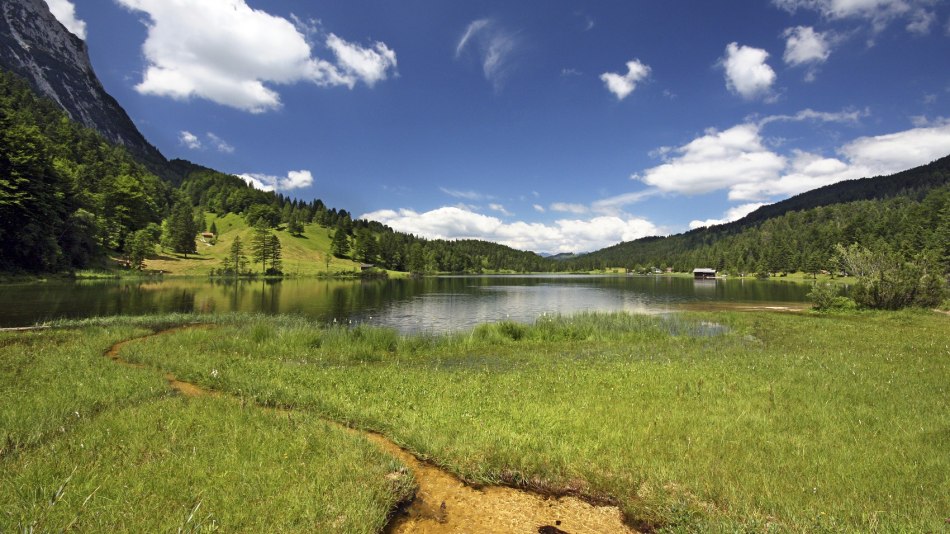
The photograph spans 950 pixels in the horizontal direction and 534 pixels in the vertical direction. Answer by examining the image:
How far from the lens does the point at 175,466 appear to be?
296 inches

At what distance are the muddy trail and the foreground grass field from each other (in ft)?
0.96

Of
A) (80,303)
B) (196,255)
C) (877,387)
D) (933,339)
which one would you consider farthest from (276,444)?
(196,255)

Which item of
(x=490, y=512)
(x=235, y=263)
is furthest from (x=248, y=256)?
(x=490, y=512)

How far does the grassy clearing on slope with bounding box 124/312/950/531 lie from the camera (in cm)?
720

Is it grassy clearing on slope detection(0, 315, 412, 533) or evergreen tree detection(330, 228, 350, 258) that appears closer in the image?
grassy clearing on slope detection(0, 315, 412, 533)

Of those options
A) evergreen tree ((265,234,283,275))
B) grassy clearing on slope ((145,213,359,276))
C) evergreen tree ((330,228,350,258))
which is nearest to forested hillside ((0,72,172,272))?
grassy clearing on slope ((145,213,359,276))

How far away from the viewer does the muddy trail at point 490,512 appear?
6844 mm

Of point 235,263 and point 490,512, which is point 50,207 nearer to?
point 235,263

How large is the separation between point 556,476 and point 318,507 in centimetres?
446

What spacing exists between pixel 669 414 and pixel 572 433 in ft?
11.0

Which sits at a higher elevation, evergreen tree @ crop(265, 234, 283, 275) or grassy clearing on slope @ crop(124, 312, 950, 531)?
evergreen tree @ crop(265, 234, 283, 275)

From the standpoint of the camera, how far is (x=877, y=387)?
13719mm

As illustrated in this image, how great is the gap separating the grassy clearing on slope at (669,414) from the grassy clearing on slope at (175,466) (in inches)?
75.9

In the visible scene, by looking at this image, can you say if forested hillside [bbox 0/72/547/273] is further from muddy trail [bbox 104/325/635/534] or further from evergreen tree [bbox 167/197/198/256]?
muddy trail [bbox 104/325/635/534]
